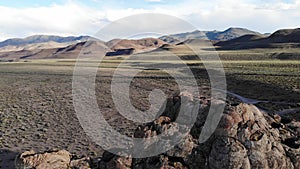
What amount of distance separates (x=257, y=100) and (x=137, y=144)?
109ft

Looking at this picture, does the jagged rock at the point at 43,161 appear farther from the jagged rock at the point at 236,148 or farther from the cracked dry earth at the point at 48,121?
the cracked dry earth at the point at 48,121

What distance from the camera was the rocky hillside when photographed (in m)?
12.7

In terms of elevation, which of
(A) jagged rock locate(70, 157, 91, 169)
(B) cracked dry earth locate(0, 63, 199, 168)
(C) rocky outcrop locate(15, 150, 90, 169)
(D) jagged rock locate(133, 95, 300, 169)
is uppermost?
(D) jagged rock locate(133, 95, 300, 169)

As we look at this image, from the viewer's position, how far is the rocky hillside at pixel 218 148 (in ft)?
41.8

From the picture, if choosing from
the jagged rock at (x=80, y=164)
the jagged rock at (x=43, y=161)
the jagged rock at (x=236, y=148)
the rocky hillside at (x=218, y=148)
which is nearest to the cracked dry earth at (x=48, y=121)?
the jagged rock at (x=43, y=161)

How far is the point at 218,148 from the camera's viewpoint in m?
12.9

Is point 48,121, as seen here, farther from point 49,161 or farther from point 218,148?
Result: point 218,148

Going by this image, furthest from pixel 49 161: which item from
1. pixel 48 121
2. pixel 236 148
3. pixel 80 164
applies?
pixel 48 121

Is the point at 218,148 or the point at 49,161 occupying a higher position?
the point at 218,148

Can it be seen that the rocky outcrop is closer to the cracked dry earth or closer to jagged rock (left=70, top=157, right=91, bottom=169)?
jagged rock (left=70, top=157, right=91, bottom=169)

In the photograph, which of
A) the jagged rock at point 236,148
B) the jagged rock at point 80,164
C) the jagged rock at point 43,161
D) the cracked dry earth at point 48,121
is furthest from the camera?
the cracked dry earth at point 48,121

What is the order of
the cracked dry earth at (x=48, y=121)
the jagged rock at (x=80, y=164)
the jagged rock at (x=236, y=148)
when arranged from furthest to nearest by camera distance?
the cracked dry earth at (x=48, y=121)
the jagged rock at (x=80, y=164)
the jagged rock at (x=236, y=148)

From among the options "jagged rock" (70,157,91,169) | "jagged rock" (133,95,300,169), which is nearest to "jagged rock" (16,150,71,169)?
"jagged rock" (70,157,91,169)

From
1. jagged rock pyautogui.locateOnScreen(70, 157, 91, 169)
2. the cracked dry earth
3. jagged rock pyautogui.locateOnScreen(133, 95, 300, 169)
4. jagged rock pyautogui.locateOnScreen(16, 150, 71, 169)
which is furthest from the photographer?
the cracked dry earth
